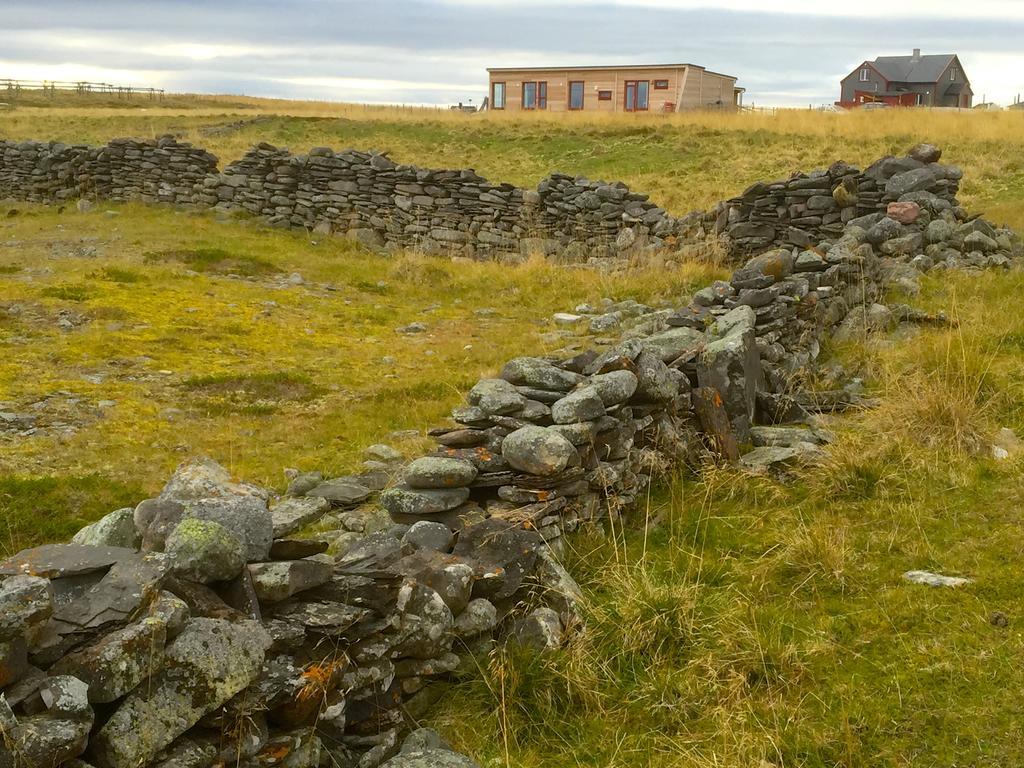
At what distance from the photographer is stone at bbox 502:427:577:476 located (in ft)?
16.2

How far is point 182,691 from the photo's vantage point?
9.28 ft

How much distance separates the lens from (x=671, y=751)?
3.60 m

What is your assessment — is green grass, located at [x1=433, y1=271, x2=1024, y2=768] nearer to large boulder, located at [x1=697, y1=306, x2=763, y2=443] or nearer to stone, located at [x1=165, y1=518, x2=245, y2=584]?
large boulder, located at [x1=697, y1=306, x2=763, y2=443]

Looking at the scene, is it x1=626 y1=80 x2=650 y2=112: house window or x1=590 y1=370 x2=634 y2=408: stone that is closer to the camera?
x1=590 y1=370 x2=634 y2=408: stone

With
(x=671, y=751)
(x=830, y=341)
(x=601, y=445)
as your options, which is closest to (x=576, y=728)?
(x=671, y=751)

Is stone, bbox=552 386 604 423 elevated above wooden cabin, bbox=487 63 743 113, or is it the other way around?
wooden cabin, bbox=487 63 743 113

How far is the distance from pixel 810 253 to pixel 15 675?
910cm

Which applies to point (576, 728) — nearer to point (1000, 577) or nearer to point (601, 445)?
point (601, 445)

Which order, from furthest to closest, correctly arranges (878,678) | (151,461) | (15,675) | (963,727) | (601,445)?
(151,461) < (601,445) < (878,678) < (963,727) < (15,675)

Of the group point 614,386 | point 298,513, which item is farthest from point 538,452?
point 298,513

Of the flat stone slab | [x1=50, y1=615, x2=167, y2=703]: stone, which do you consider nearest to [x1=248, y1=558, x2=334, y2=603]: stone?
the flat stone slab

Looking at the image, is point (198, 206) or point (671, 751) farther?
point (198, 206)

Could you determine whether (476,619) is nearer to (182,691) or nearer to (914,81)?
(182,691)

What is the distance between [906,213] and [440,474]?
32.8ft
